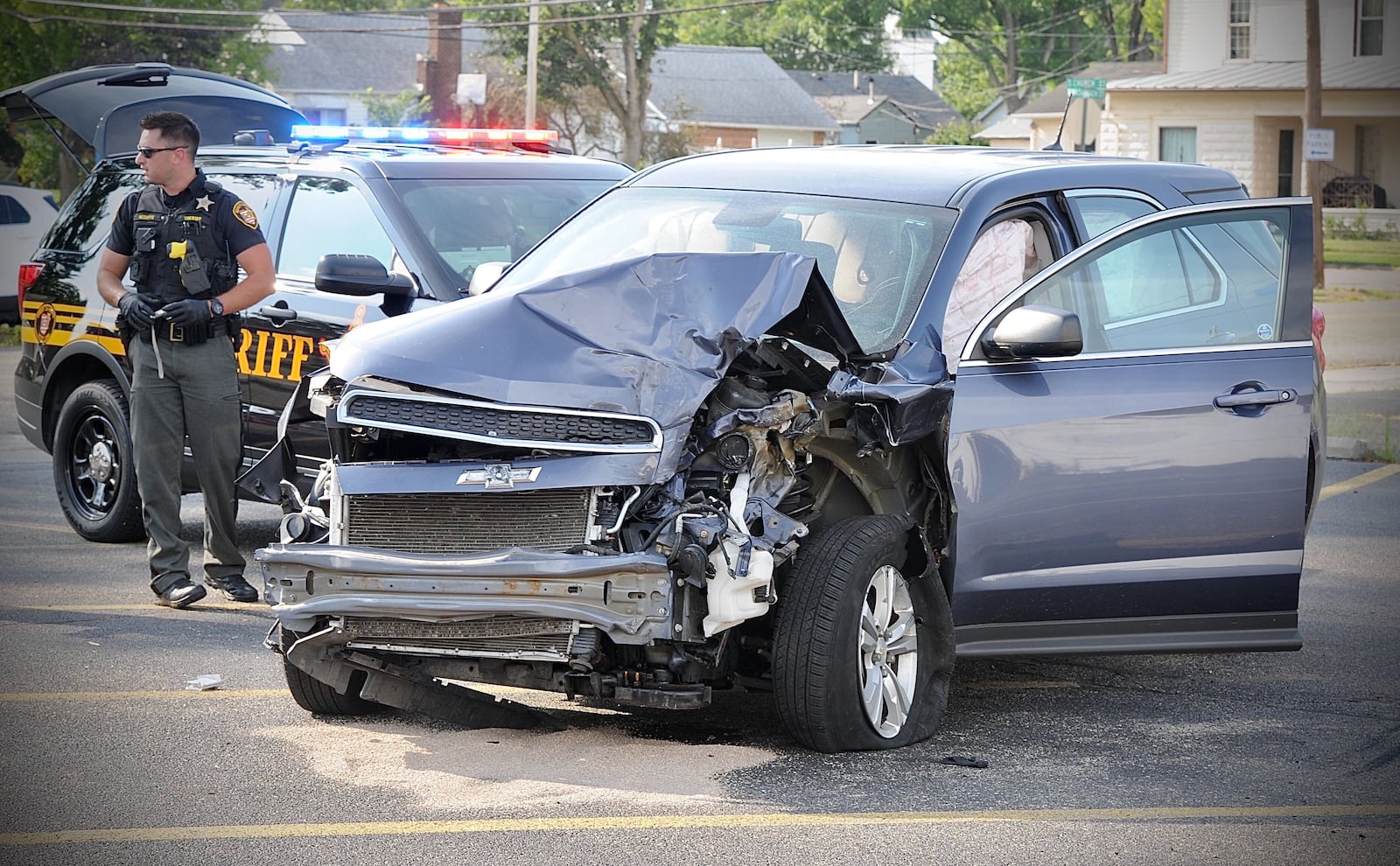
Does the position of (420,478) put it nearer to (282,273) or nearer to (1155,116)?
(282,273)

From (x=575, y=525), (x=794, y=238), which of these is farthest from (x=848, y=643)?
(x=794, y=238)

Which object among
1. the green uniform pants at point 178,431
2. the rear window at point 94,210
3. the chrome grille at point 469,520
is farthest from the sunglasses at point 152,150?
the chrome grille at point 469,520

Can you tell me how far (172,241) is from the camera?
7523mm

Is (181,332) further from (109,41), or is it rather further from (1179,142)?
(1179,142)

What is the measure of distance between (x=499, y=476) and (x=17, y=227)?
1835 cm

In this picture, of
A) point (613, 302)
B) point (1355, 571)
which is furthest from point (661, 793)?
point (1355, 571)

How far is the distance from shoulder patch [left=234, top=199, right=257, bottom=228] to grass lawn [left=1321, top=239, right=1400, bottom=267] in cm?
3120

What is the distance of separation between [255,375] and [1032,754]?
4393 millimetres

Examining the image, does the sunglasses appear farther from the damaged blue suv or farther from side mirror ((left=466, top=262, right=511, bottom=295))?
the damaged blue suv

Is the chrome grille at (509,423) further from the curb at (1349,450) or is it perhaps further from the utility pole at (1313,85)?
the utility pole at (1313,85)

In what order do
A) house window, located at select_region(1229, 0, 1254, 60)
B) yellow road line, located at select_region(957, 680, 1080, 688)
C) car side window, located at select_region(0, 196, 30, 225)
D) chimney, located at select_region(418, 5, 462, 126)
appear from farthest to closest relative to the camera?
chimney, located at select_region(418, 5, 462, 126) → house window, located at select_region(1229, 0, 1254, 60) → car side window, located at select_region(0, 196, 30, 225) → yellow road line, located at select_region(957, 680, 1080, 688)

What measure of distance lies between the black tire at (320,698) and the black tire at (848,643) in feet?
4.83

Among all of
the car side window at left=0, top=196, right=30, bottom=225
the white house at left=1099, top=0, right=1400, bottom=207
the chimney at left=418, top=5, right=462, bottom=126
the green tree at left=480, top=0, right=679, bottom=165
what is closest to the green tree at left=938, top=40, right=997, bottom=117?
the chimney at left=418, top=5, right=462, bottom=126

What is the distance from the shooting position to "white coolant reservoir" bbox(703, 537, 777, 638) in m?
4.88
